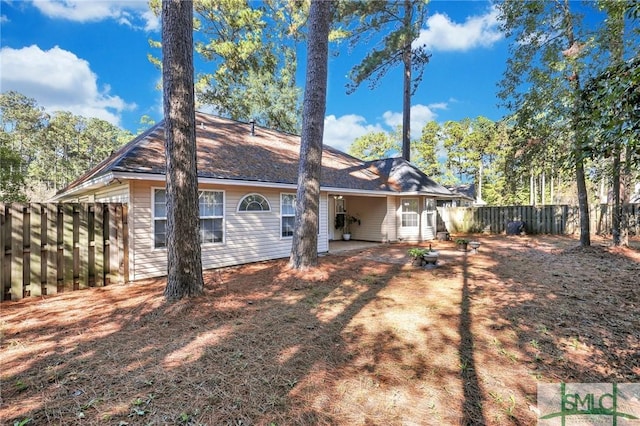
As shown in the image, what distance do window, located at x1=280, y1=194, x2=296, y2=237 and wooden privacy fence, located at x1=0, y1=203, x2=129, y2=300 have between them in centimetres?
437

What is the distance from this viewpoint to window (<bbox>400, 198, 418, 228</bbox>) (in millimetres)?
13680

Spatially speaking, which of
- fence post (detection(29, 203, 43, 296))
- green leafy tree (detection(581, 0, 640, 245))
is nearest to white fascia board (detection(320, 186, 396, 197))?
fence post (detection(29, 203, 43, 296))

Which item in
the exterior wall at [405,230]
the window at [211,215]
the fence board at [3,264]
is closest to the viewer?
the fence board at [3,264]

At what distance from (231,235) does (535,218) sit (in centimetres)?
1588

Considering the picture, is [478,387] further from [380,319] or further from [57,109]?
[57,109]

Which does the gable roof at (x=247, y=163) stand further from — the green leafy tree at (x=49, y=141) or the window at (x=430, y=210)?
the green leafy tree at (x=49, y=141)

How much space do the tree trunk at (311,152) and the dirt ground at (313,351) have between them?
99cm

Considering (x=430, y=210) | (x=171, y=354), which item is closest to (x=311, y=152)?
(x=171, y=354)

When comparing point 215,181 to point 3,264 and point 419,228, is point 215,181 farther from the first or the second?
point 419,228

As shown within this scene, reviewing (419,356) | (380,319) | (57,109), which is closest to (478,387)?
(419,356)

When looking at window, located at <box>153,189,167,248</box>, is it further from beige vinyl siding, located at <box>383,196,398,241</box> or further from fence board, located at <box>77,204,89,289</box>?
beige vinyl siding, located at <box>383,196,398,241</box>

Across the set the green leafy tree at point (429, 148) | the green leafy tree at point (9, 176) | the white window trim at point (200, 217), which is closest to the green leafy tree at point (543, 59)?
the white window trim at point (200, 217)

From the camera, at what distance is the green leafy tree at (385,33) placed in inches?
481

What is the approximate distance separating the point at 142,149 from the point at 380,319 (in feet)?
23.6
